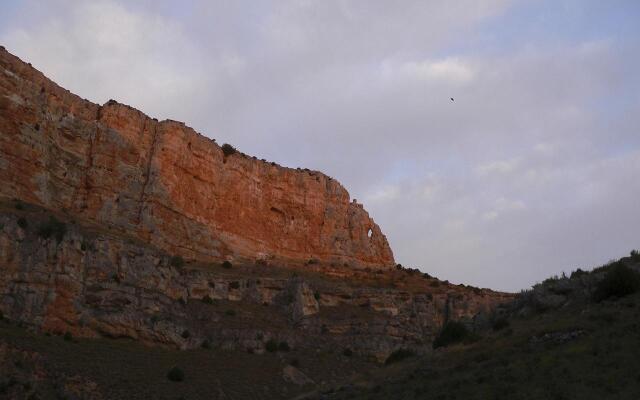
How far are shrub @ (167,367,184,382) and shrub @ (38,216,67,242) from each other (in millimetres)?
9830

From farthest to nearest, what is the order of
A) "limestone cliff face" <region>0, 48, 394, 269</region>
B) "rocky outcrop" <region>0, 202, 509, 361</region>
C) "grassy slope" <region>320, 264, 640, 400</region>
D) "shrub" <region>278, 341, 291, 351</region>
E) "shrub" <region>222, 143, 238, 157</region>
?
1. "shrub" <region>222, 143, 238, 157</region>
2. "limestone cliff face" <region>0, 48, 394, 269</region>
3. "shrub" <region>278, 341, 291, 351</region>
4. "rocky outcrop" <region>0, 202, 509, 361</region>
5. "grassy slope" <region>320, 264, 640, 400</region>

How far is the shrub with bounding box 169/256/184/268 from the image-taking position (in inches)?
1975

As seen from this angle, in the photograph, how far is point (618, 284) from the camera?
25875mm

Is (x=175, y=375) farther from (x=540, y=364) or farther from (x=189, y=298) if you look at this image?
(x=540, y=364)

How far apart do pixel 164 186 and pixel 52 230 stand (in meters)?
15.5

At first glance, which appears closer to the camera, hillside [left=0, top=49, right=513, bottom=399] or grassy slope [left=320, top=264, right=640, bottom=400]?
grassy slope [left=320, top=264, right=640, bottom=400]

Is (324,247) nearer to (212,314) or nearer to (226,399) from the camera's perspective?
(212,314)

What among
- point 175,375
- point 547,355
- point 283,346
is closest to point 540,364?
point 547,355

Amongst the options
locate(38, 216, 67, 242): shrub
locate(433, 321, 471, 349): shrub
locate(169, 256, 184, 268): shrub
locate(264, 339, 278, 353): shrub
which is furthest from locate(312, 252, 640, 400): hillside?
locate(169, 256, 184, 268): shrub

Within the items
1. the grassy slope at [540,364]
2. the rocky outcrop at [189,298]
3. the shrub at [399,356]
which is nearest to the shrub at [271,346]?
the rocky outcrop at [189,298]

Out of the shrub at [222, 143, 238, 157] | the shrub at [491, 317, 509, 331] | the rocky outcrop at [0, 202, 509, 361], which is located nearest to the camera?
the shrub at [491, 317, 509, 331]

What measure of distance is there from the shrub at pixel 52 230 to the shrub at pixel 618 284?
27997 mm

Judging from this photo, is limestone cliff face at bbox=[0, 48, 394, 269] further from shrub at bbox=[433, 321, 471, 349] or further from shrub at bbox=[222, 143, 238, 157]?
shrub at bbox=[433, 321, 471, 349]

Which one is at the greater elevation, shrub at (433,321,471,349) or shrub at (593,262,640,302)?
shrub at (593,262,640,302)
